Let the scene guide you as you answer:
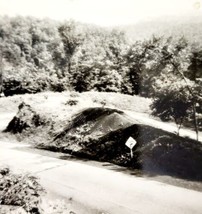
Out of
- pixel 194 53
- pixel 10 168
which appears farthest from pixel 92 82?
pixel 10 168

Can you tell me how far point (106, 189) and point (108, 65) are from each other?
21354mm

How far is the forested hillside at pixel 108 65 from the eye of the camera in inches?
573

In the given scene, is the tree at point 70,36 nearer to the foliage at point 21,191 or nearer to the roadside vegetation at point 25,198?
the foliage at point 21,191

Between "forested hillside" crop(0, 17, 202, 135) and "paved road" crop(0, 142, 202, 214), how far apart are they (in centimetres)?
499

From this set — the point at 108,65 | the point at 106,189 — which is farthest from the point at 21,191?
the point at 108,65

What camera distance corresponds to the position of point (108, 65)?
98.4 feet

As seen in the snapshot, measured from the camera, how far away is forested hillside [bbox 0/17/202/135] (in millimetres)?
14555

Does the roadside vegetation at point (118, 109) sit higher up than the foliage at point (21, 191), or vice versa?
the roadside vegetation at point (118, 109)

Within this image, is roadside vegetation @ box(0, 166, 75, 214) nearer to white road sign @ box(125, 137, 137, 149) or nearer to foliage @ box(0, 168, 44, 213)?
foliage @ box(0, 168, 44, 213)

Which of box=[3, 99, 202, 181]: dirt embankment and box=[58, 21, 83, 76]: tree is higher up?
box=[58, 21, 83, 76]: tree

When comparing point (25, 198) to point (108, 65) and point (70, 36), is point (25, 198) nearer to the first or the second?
point (108, 65)

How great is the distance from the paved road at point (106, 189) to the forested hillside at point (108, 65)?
499 cm

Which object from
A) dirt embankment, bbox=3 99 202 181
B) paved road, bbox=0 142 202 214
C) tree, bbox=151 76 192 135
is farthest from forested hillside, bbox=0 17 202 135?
paved road, bbox=0 142 202 214

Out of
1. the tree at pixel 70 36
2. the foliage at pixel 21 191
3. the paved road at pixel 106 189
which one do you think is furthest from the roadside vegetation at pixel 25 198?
the tree at pixel 70 36
